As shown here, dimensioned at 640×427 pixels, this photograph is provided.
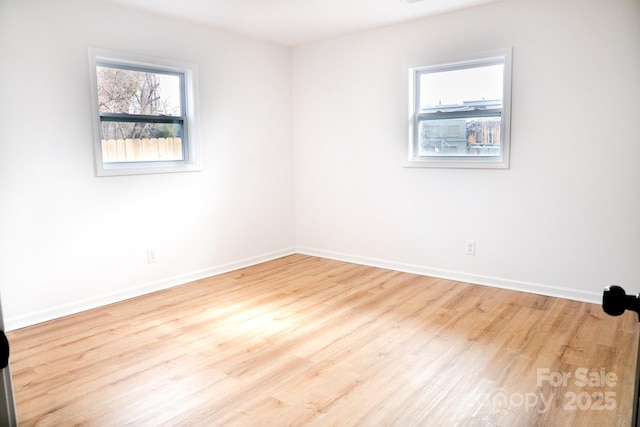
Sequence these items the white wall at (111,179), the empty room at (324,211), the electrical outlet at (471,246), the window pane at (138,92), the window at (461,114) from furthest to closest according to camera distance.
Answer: the electrical outlet at (471,246) → the window at (461,114) → the window pane at (138,92) → the white wall at (111,179) → the empty room at (324,211)

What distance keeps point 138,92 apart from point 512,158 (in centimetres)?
340

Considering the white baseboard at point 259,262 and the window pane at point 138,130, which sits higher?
the window pane at point 138,130

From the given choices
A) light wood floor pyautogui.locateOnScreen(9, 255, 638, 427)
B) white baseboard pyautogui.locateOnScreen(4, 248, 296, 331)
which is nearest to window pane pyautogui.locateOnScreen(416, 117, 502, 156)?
light wood floor pyautogui.locateOnScreen(9, 255, 638, 427)

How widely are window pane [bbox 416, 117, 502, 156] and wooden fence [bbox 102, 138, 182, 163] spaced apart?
244cm

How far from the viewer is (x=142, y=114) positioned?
4102 millimetres

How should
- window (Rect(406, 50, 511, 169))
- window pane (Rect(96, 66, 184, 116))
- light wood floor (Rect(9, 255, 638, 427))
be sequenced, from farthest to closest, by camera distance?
1. window (Rect(406, 50, 511, 169))
2. window pane (Rect(96, 66, 184, 116))
3. light wood floor (Rect(9, 255, 638, 427))

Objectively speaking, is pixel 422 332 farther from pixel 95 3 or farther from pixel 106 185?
pixel 95 3

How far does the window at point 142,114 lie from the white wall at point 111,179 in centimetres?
9

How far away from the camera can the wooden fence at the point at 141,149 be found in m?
3.88

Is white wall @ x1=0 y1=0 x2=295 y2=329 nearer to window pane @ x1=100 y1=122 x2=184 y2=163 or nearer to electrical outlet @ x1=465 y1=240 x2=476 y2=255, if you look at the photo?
window pane @ x1=100 y1=122 x2=184 y2=163

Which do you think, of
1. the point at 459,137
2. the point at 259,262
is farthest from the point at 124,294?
the point at 459,137

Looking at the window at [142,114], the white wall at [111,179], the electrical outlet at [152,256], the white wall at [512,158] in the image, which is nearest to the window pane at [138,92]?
the window at [142,114]

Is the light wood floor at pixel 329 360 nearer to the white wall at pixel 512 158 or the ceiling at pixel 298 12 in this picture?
the white wall at pixel 512 158

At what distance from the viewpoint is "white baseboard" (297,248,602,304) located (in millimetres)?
3732
